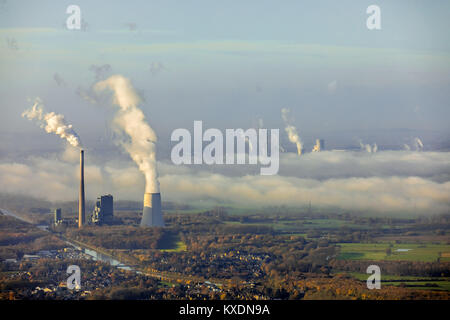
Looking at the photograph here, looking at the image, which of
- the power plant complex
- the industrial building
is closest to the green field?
the power plant complex

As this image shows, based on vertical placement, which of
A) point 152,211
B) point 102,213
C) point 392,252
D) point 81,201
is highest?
point 81,201

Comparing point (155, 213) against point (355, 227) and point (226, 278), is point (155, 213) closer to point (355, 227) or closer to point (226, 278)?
point (226, 278)

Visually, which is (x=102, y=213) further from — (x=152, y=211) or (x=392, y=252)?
(x=392, y=252)

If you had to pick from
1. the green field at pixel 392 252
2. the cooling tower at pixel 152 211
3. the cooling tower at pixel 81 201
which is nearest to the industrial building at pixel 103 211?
the cooling tower at pixel 81 201

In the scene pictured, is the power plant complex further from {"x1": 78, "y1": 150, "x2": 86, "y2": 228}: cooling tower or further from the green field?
the green field

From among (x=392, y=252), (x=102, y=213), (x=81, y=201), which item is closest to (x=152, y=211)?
(x=102, y=213)

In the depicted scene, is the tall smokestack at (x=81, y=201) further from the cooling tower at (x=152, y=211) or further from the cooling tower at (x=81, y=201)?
the cooling tower at (x=152, y=211)
